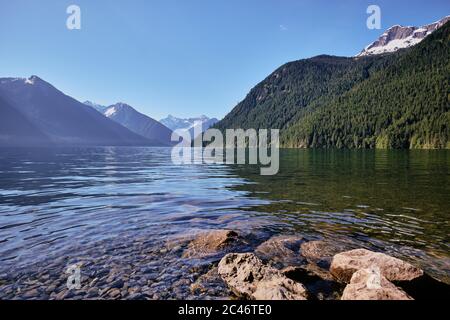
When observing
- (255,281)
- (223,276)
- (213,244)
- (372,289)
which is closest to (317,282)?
(255,281)

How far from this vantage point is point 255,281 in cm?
839

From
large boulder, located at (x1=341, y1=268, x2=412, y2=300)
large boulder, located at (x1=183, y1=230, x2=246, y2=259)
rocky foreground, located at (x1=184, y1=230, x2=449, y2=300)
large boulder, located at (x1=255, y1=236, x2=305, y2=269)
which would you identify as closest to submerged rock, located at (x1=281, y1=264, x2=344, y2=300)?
rocky foreground, located at (x1=184, y1=230, x2=449, y2=300)

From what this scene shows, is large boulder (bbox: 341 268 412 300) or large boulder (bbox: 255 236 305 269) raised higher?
large boulder (bbox: 341 268 412 300)

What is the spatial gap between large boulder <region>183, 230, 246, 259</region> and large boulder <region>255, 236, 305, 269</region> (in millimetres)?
1024

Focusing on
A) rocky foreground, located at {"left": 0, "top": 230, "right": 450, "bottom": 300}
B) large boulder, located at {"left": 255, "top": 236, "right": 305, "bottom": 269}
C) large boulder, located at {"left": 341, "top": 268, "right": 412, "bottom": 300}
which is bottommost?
large boulder, located at {"left": 255, "top": 236, "right": 305, "bottom": 269}

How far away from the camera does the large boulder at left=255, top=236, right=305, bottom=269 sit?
35.2 feet

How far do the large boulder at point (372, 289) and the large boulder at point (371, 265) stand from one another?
0.83 m

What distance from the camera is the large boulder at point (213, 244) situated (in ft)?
37.8

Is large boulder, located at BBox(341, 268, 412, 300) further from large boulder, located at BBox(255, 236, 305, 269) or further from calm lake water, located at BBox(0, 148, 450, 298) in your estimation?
calm lake water, located at BBox(0, 148, 450, 298)

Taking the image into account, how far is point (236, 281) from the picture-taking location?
8.61m

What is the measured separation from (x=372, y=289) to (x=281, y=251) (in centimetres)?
495
